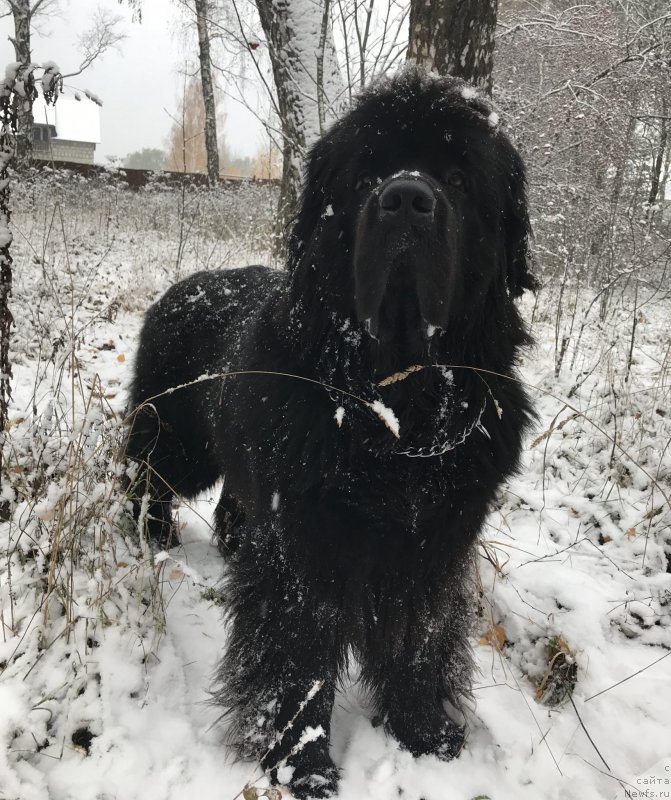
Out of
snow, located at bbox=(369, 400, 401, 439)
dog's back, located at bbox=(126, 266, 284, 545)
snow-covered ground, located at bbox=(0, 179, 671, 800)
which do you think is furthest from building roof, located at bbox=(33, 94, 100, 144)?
snow, located at bbox=(369, 400, 401, 439)

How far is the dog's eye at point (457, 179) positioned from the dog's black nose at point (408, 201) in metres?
0.25

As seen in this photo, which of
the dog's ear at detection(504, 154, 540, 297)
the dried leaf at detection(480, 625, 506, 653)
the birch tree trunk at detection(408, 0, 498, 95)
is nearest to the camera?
the dog's ear at detection(504, 154, 540, 297)

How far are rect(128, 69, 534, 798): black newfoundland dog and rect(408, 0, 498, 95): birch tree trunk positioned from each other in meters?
1.41

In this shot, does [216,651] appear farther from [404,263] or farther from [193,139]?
[193,139]

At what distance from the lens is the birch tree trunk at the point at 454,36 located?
111 inches

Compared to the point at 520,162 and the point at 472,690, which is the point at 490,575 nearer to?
the point at 472,690

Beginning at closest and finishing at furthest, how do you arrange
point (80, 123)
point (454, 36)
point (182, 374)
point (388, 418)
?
point (388, 418), point (182, 374), point (454, 36), point (80, 123)

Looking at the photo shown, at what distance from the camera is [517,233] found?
1.80 meters

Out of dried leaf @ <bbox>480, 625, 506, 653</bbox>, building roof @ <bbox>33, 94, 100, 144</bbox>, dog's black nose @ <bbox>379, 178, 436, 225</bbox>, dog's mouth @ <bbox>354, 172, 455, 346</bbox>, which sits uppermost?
building roof @ <bbox>33, 94, 100, 144</bbox>

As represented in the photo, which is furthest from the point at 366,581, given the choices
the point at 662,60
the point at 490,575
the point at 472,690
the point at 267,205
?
the point at 267,205

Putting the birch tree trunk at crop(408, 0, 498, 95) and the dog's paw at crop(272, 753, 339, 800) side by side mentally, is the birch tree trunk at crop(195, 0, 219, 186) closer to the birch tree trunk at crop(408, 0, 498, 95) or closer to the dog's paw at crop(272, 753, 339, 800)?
the birch tree trunk at crop(408, 0, 498, 95)

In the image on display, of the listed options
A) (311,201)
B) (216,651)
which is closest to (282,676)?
(216,651)

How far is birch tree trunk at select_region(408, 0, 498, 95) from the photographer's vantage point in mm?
2828

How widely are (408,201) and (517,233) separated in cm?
56
